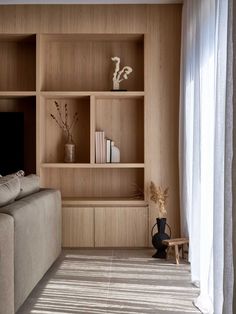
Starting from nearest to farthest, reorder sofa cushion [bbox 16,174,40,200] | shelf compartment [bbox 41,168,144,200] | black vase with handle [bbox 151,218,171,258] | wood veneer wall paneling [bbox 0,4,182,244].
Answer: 1. sofa cushion [bbox 16,174,40,200]
2. black vase with handle [bbox 151,218,171,258]
3. wood veneer wall paneling [bbox 0,4,182,244]
4. shelf compartment [bbox 41,168,144,200]

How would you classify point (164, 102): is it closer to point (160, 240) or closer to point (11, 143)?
point (160, 240)

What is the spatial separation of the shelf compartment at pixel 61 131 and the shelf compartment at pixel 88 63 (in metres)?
0.17

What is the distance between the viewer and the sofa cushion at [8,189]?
2.74 m

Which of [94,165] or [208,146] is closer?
[208,146]

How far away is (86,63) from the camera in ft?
17.4

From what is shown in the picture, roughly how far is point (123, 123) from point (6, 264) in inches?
127

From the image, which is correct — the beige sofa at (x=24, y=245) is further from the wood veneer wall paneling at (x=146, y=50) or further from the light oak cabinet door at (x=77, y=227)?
the wood veneer wall paneling at (x=146, y=50)

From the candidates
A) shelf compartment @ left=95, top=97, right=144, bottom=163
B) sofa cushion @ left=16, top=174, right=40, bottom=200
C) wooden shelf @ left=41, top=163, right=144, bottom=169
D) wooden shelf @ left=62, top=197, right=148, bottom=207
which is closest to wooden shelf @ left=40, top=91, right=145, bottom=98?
shelf compartment @ left=95, top=97, right=144, bottom=163

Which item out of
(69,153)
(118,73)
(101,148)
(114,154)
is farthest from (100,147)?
(118,73)

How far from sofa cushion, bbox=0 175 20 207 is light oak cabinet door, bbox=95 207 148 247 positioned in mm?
1994

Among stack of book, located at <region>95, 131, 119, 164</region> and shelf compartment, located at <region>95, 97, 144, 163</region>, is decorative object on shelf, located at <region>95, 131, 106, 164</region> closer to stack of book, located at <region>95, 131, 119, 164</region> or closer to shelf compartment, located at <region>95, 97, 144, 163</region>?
stack of book, located at <region>95, 131, 119, 164</region>

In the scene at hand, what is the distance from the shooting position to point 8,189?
2.82 metres

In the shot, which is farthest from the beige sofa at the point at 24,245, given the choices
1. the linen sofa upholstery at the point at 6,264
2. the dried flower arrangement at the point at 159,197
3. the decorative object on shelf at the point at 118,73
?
the decorative object on shelf at the point at 118,73

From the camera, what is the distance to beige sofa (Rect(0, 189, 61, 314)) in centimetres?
229
